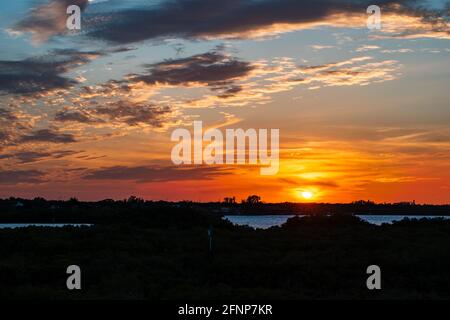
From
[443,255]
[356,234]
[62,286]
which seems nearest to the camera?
[62,286]

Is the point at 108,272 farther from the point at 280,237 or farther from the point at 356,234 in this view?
the point at 356,234

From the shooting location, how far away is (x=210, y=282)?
25047 mm

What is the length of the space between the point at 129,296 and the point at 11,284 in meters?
6.81

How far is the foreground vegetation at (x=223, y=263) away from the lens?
2211cm

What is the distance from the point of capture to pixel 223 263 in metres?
28.9

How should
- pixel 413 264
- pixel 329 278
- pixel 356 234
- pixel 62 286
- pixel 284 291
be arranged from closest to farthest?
pixel 284 291
pixel 62 286
pixel 329 278
pixel 413 264
pixel 356 234

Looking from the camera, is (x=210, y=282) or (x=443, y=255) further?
(x=443, y=255)

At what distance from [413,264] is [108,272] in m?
13.5

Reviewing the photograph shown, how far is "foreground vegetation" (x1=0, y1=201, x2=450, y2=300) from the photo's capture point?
22.1 m
